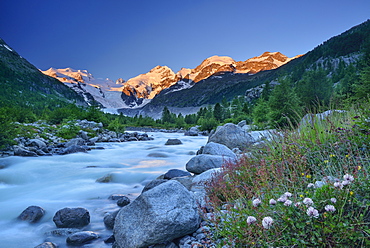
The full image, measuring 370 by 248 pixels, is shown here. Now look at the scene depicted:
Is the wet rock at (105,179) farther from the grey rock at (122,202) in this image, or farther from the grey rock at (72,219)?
the grey rock at (72,219)

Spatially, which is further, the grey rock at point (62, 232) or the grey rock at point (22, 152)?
the grey rock at point (22, 152)

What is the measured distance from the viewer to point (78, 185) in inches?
340

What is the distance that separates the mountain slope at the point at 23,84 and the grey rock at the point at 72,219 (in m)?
82.5

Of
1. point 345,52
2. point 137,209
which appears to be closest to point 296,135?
point 137,209

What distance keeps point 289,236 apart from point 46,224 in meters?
5.77

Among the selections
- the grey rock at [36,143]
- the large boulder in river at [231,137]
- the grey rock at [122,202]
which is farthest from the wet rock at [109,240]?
the grey rock at [36,143]

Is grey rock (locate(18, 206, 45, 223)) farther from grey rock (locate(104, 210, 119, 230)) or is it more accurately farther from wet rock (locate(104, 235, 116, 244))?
wet rock (locate(104, 235, 116, 244))

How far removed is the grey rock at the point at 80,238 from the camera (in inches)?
170

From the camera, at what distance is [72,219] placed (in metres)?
5.14

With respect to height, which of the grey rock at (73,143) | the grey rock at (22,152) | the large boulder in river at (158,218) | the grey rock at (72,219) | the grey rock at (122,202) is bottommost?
the grey rock at (122,202)

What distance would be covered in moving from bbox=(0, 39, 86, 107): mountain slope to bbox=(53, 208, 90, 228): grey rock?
8249 centimetres

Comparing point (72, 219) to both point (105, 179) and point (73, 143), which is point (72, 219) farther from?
point (73, 143)

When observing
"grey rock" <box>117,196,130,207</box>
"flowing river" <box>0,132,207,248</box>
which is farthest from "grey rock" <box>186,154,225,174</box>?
"grey rock" <box>117,196,130,207</box>

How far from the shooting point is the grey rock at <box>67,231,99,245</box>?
433 cm
